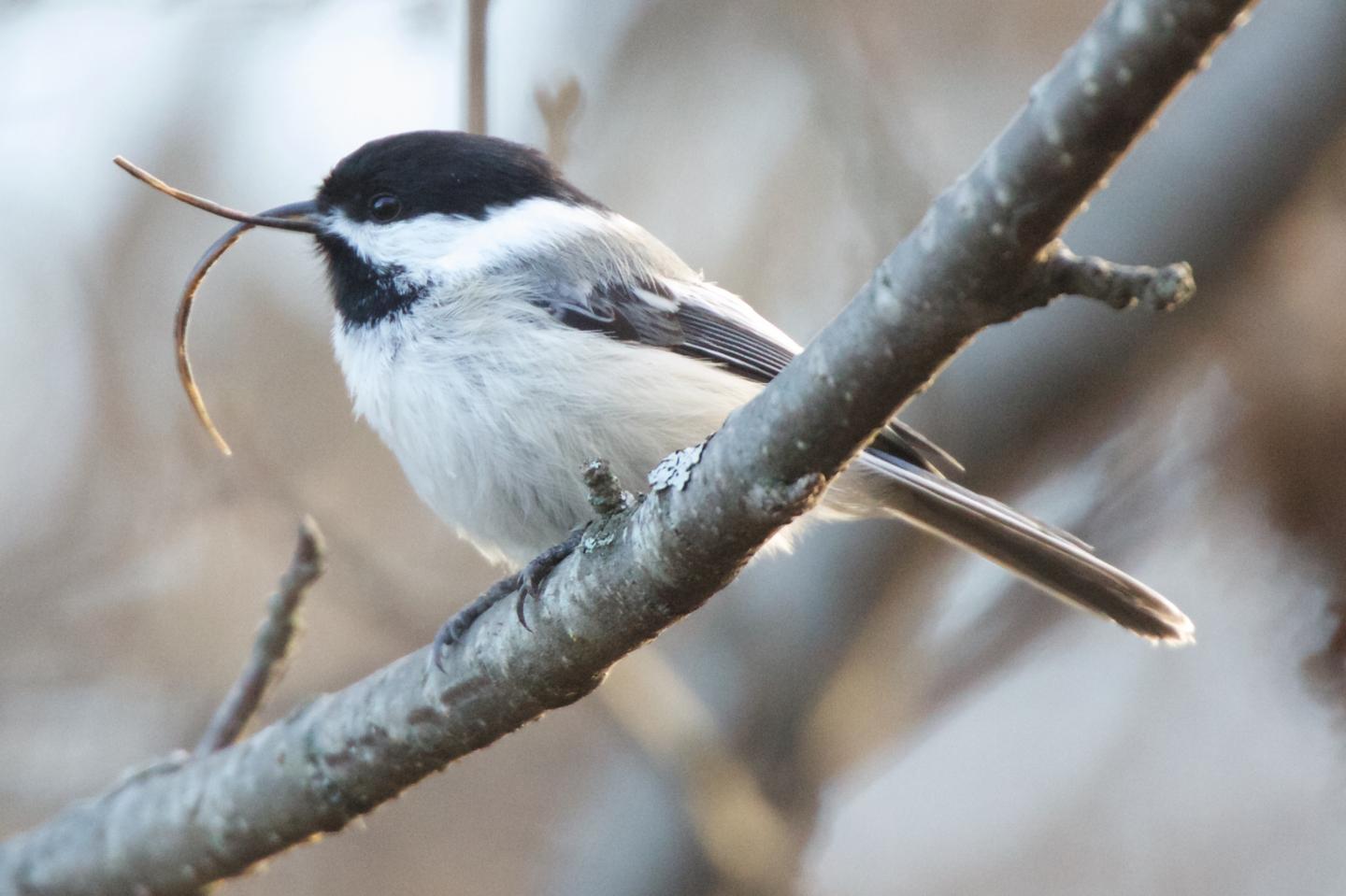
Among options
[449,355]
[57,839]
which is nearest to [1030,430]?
[449,355]

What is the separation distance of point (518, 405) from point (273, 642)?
0.61m

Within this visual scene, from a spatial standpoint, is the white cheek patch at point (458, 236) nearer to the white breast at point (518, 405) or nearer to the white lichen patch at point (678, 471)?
the white breast at point (518, 405)

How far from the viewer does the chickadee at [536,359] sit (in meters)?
2.03

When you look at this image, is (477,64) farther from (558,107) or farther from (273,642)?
(273,642)

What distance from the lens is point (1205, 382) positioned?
2.62 meters

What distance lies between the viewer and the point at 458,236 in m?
2.33

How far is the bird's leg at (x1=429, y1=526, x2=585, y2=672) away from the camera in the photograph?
1.69 m

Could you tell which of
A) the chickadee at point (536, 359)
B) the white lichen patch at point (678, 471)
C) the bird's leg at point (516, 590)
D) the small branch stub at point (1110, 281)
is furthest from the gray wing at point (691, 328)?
the small branch stub at point (1110, 281)

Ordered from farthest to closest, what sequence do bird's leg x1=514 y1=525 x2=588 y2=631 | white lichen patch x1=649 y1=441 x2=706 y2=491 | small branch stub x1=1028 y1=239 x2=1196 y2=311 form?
bird's leg x1=514 y1=525 x2=588 y2=631
white lichen patch x1=649 y1=441 x2=706 y2=491
small branch stub x1=1028 y1=239 x2=1196 y2=311

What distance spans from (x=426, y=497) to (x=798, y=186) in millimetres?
2005

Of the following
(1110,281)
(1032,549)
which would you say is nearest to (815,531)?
(1032,549)

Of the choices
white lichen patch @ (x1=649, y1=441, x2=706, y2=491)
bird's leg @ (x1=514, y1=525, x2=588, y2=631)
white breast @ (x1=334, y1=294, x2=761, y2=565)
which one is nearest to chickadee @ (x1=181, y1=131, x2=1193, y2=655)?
white breast @ (x1=334, y1=294, x2=761, y2=565)

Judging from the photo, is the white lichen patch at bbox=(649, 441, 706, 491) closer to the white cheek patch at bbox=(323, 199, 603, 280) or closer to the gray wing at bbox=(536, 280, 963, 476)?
the gray wing at bbox=(536, 280, 963, 476)

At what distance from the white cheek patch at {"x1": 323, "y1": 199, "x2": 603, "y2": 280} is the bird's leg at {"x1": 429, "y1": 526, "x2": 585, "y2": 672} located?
644 millimetres
